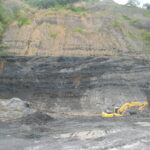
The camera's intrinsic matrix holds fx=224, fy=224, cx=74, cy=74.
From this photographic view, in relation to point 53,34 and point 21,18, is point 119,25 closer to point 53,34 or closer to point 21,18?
A: point 53,34

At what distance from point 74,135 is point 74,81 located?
26.2ft

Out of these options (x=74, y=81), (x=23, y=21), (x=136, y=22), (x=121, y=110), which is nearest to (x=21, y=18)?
(x=23, y=21)

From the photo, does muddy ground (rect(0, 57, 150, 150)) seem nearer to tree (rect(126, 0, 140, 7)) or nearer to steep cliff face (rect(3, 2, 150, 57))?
steep cliff face (rect(3, 2, 150, 57))

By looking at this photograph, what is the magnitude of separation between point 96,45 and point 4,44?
719cm

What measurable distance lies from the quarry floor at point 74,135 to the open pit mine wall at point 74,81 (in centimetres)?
431

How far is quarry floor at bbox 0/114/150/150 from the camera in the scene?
23.4ft

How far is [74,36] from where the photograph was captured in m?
18.6

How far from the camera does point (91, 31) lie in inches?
762

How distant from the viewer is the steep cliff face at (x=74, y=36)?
17406 millimetres

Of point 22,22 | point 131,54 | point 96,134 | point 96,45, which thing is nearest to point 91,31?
point 96,45

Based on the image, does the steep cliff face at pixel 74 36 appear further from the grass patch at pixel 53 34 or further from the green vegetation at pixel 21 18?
the green vegetation at pixel 21 18

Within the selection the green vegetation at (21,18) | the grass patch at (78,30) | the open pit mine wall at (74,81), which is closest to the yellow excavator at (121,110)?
the open pit mine wall at (74,81)

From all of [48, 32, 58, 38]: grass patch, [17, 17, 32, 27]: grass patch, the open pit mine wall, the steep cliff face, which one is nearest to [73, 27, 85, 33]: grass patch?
the steep cliff face

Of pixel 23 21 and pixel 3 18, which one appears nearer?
pixel 3 18
